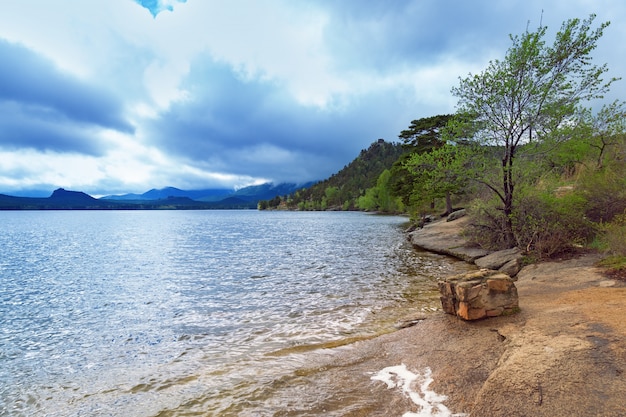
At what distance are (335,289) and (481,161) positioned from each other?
10538 mm

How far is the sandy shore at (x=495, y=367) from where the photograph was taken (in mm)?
5395

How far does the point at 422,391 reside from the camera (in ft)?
21.3

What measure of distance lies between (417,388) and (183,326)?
27.1 ft

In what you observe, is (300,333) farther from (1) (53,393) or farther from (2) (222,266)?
(2) (222,266)

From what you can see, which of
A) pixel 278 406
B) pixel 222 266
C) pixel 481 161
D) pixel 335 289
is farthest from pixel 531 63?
pixel 222 266

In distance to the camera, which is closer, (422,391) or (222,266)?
(422,391)

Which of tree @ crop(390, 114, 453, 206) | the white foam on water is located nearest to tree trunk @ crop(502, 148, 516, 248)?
the white foam on water

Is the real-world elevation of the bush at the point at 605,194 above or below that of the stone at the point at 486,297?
above

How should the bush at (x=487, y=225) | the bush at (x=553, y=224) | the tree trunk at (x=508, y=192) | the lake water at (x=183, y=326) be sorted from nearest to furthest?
the lake water at (x=183, y=326) < the bush at (x=553, y=224) < the tree trunk at (x=508, y=192) < the bush at (x=487, y=225)

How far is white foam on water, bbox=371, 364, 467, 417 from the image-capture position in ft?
18.9

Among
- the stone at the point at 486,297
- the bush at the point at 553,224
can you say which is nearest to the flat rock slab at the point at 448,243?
the bush at the point at 553,224

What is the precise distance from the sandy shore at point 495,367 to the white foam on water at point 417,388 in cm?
2

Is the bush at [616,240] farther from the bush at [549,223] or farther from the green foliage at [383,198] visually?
the green foliage at [383,198]

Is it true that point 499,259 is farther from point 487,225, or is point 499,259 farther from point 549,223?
point 487,225
